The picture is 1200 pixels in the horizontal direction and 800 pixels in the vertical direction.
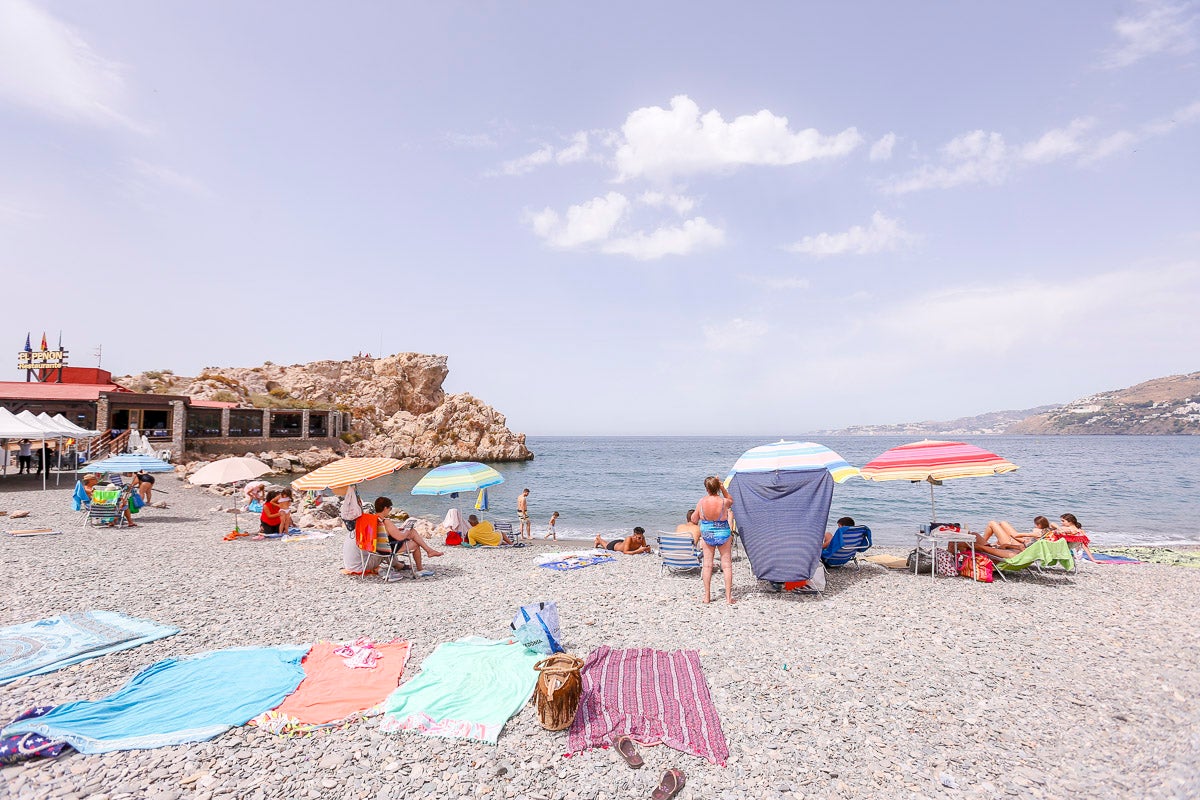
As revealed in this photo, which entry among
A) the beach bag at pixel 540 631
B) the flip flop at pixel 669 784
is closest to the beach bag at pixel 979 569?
the beach bag at pixel 540 631

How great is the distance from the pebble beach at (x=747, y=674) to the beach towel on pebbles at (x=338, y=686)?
148mm

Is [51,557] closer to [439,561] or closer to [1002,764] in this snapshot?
[439,561]

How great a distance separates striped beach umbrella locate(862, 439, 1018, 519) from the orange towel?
7.72m

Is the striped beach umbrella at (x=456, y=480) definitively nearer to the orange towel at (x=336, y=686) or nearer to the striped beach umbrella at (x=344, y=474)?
the striped beach umbrella at (x=344, y=474)

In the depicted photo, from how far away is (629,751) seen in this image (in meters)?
3.99

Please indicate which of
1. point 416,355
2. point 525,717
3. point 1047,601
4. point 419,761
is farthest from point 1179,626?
point 416,355

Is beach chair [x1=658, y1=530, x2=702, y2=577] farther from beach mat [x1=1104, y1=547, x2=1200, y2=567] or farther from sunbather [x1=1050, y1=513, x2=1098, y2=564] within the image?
beach mat [x1=1104, y1=547, x2=1200, y2=567]

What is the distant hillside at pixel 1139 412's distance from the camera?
14250 centimetres

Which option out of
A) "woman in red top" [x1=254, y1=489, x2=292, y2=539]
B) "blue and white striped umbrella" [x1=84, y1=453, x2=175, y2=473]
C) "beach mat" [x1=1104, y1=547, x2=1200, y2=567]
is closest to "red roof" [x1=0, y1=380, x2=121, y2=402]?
"blue and white striped umbrella" [x1=84, y1=453, x2=175, y2=473]

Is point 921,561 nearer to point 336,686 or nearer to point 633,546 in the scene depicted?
point 633,546

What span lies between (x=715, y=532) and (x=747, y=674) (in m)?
2.65

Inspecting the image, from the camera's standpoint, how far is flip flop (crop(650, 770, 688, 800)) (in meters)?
3.54

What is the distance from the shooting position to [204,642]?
236 inches

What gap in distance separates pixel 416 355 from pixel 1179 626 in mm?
81407
